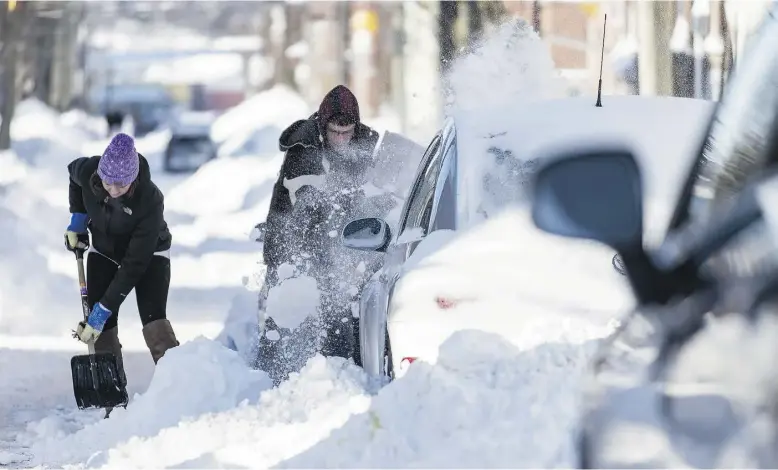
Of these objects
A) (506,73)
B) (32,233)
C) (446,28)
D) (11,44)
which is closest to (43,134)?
(11,44)

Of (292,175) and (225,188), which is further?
(225,188)

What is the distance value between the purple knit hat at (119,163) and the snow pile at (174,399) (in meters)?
0.99

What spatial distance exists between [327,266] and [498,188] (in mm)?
3377

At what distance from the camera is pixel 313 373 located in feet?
20.9

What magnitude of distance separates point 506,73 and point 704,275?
16.2 m

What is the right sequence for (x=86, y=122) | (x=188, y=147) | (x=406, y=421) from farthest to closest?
(x=86, y=122), (x=188, y=147), (x=406, y=421)

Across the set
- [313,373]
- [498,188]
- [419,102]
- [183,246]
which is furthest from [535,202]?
[419,102]

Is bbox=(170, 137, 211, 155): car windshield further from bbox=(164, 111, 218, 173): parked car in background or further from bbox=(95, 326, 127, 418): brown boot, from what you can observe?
bbox=(95, 326, 127, 418): brown boot

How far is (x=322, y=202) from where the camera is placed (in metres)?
9.20

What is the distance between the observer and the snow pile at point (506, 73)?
1836cm

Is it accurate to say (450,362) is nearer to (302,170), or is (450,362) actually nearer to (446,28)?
(302,170)

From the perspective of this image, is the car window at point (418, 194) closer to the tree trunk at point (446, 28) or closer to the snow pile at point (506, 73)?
the snow pile at point (506, 73)

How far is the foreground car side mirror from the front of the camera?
3350 mm

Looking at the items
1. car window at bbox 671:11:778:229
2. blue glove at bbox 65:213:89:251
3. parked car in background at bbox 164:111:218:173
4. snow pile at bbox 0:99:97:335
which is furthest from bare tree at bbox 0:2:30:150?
car window at bbox 671:11:778:229
